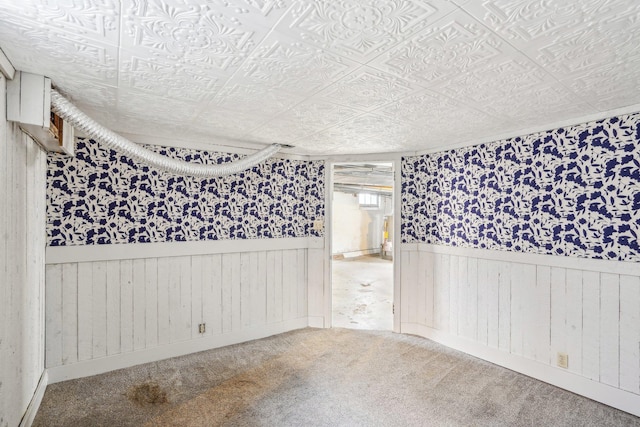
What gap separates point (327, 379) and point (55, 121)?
2828mm

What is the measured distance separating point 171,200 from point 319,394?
7.41ft

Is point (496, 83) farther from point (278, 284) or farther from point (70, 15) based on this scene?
point (278, 284)

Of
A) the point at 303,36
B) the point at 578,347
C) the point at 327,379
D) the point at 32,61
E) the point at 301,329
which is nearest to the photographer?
the point at 303,36

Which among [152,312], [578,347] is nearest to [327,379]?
[152,312]

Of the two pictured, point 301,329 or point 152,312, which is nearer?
point 152,312

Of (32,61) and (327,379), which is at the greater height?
(32,61)

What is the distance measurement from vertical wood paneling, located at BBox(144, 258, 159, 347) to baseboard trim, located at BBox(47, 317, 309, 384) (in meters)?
0.12

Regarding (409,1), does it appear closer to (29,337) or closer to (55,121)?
(55,121)

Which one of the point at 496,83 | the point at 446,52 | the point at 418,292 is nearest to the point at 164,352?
the point at 418,292

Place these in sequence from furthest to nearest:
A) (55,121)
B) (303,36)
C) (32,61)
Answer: (55,121)
(32,61)
(303,36)

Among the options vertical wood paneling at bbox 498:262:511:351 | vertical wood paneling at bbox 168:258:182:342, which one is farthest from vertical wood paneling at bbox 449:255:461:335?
vertical wood paneling at bbox 168:258:182:342

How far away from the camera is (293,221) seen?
13.4ft

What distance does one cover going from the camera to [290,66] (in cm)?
169

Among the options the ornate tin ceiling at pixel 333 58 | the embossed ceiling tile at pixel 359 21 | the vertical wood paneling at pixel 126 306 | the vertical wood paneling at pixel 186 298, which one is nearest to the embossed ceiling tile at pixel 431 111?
the ornate tin ceiling at pixel 333 58
